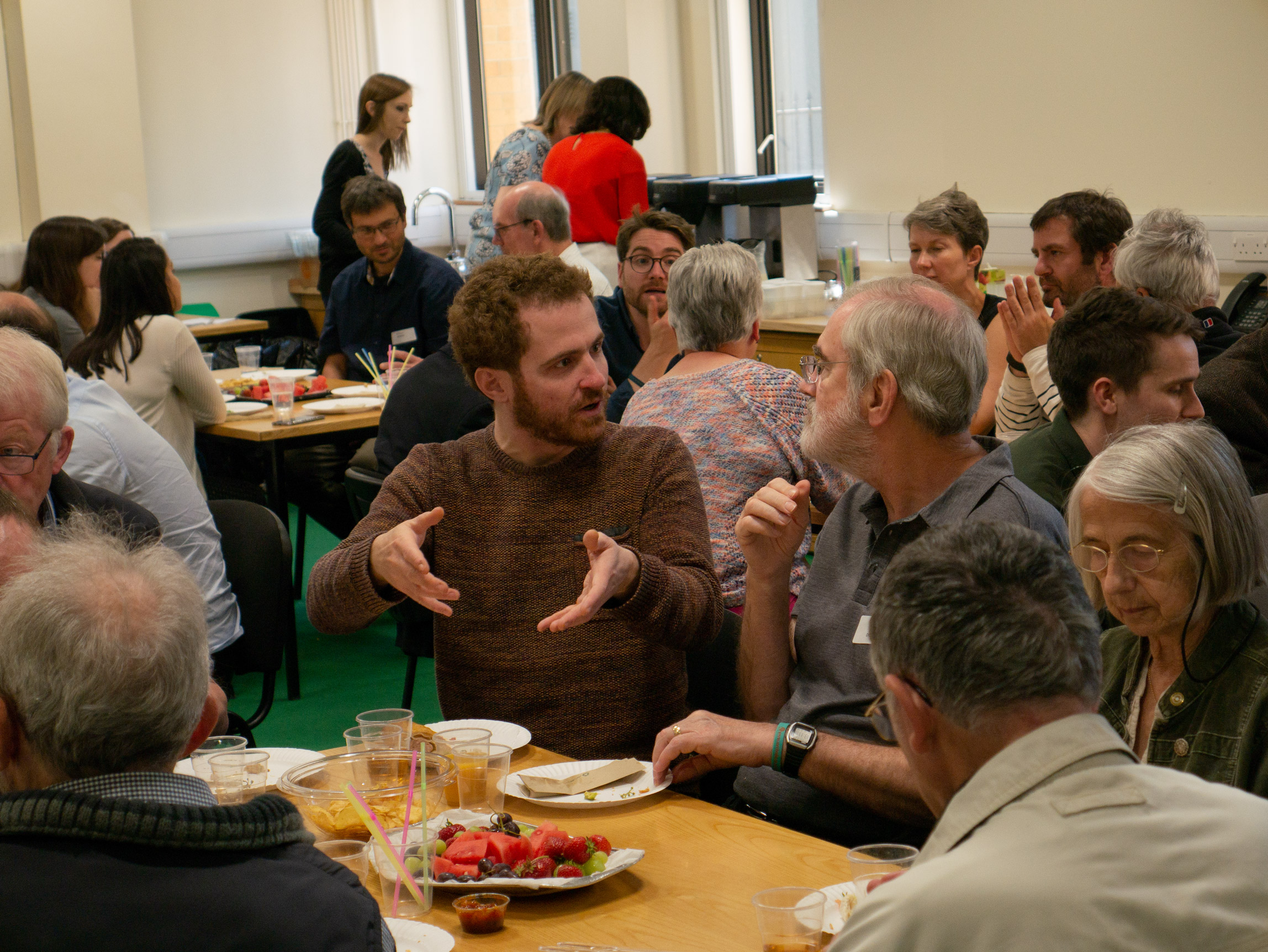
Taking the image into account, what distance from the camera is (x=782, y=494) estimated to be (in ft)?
7.13

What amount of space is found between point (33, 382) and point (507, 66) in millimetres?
7649

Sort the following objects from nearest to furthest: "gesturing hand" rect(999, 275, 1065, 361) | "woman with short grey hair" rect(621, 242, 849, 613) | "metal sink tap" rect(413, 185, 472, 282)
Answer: "woman with short grey hair" rect(621, 242, 849, 613), "gesturing hand" rect(999, 275, 1065, 361), "metal sink tap" rect(413, 185, 472, 282)

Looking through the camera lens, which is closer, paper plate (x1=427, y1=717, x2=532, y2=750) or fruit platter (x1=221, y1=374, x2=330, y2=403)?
paper plate (x1=427, y1=717, x2=532, y2=750)

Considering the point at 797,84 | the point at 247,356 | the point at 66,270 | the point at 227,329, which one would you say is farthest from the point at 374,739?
the point at 797,84

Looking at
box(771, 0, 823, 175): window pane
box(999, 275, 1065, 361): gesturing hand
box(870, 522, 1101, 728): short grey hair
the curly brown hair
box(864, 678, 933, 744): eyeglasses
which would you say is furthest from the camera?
box(771, 0, 823, 175): window pane

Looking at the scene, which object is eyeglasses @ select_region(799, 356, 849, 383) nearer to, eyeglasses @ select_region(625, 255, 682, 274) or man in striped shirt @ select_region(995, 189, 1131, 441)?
man in striped shirt @ select_region(995, 189, 1131, 441)

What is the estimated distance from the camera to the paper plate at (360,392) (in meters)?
5.32

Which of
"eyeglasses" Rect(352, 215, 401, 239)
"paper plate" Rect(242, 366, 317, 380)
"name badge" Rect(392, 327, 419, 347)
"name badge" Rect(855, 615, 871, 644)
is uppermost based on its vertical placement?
"eyeglasses" Rect(352, 215, 401, 239)

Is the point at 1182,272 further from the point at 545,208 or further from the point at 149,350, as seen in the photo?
the point at 149,350

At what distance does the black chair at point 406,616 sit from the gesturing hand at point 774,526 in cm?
131

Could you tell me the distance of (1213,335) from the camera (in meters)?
3.68

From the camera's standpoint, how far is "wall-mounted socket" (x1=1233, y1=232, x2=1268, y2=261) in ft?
16.3

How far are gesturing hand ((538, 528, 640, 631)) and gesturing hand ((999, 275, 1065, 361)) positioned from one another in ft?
6.39

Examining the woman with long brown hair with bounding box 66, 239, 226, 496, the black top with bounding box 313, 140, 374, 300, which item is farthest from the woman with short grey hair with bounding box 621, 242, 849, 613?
the black top with bounding box 313, 140, 374, 300
